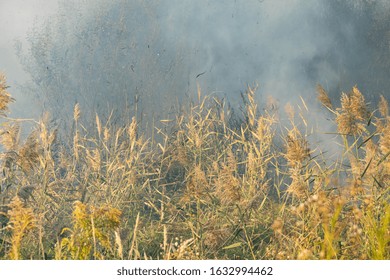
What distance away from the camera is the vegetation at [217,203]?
2182 millimetres

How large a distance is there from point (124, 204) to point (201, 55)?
1675 millimetres

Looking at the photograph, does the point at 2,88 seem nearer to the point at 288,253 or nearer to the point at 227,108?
the point at 288,253

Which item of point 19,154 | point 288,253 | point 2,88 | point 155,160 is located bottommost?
point 155,160

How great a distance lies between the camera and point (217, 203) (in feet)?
10.7

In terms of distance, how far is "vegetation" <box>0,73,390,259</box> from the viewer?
7.16ft

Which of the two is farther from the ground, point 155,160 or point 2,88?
point 2,88

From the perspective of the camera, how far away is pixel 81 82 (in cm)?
490

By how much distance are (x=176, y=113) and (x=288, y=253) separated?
2008mm
